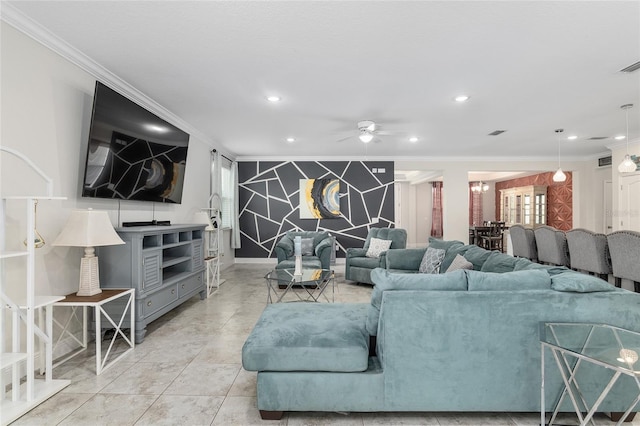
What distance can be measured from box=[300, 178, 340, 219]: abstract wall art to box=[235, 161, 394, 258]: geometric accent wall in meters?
0.10

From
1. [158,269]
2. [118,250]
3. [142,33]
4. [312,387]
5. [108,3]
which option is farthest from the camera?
[158,269]

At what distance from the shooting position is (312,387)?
74.5 inches

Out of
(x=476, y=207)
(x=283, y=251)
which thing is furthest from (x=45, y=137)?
(x=476, y=207)

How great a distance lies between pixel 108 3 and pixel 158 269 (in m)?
2.35

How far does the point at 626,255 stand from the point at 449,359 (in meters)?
3.22

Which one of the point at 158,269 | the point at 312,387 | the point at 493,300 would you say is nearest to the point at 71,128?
the point at 158,269

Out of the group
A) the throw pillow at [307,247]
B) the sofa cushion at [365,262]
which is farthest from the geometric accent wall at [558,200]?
the throw pillow at [307,247]

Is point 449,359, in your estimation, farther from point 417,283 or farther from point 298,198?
point 298,198

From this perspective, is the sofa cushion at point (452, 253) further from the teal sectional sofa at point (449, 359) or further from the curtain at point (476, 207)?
the curtain at point (476, 207)

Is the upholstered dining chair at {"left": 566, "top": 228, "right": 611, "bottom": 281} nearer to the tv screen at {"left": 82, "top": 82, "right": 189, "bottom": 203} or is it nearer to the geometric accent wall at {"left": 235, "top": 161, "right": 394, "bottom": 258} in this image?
the geometric accent wall at {"left": 235, "top": 161, "right": 394, "bottom": 258}

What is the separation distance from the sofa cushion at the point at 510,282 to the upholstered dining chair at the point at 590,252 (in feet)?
9.57

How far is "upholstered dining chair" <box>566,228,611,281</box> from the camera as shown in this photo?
13.2 feet

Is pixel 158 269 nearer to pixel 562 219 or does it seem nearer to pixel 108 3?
pixel 108 3

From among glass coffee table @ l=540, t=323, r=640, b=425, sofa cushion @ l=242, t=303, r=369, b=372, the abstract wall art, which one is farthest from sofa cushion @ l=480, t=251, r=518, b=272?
the abstract wall art
